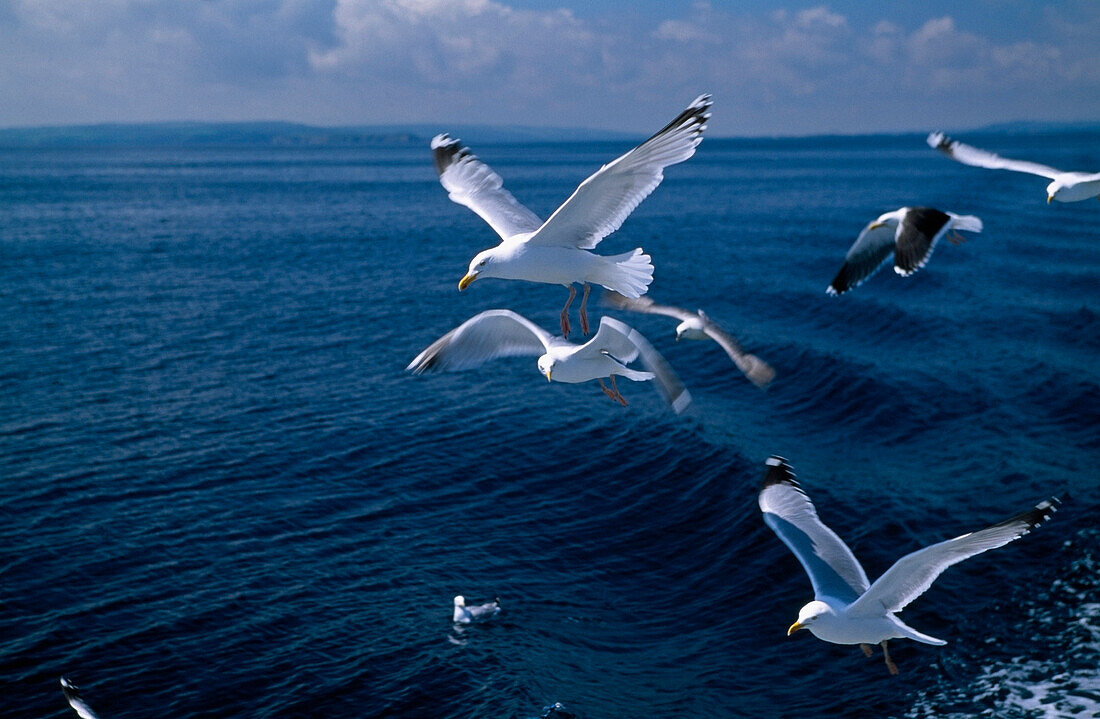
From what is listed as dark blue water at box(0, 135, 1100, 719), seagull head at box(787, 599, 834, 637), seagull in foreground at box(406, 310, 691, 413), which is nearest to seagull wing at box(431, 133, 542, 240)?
seagull in foreground at box(406, 310, 691, 413)

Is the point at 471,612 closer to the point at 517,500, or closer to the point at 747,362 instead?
the point at 517,500

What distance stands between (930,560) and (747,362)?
2.87 m

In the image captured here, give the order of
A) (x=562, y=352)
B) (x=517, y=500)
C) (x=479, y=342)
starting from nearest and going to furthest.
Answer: (x=562, y=352) → (x=479, y=342) → (x=517, y=500)

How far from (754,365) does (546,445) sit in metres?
13.9

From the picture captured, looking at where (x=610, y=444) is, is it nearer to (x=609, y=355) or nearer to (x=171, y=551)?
(x=171, y=551)

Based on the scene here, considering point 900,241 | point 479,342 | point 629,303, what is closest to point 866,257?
point 900,241

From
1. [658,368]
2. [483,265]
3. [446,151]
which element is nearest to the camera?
[483,265]

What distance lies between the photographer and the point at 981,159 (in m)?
16.3

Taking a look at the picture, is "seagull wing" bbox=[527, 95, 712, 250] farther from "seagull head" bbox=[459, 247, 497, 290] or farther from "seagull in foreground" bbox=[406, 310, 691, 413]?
"seagull in foreground" bbox=[406, 310, 691, 413]

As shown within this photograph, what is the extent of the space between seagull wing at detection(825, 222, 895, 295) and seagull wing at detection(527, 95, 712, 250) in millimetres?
9221

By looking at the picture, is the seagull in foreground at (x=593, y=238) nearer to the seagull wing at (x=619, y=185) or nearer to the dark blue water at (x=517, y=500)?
the seagull wing at (x=619, y=185)

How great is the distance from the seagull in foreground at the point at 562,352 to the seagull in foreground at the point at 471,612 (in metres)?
5.70

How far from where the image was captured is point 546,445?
79.0ft

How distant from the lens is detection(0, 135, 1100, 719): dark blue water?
14.7 m
